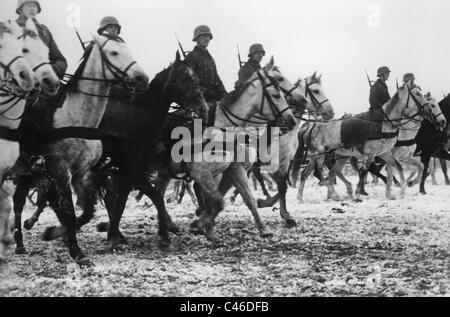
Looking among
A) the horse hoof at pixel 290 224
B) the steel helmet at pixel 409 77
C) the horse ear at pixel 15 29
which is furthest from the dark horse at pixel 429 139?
the horse ear at pixel 15 29

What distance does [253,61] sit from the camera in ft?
34.5

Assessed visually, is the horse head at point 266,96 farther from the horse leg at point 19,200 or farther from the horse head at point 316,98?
the horse head at point 316,98

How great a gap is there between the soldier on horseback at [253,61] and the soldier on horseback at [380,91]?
5.00m

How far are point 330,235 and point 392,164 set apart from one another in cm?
682

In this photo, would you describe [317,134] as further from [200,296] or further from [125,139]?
[200,296]

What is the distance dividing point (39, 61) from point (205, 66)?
3.96m

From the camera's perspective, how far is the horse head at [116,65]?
7246mm

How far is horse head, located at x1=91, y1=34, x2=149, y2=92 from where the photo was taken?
725cm

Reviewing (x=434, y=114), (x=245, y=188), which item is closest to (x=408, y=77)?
(x=434, y=114)

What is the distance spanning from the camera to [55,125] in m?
7.16

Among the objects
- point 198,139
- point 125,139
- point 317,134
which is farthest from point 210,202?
point 317,134

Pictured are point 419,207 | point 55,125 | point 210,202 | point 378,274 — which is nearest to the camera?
point 378,274
